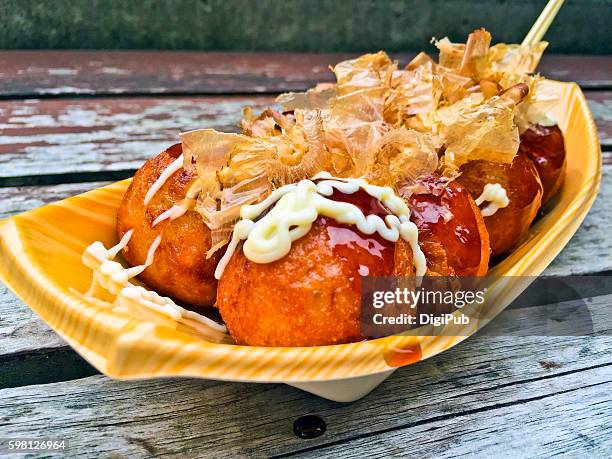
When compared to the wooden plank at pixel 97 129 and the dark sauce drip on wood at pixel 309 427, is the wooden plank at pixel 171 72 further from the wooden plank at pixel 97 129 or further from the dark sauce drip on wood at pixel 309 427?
the dark sauce drip on wood at pixel 309 427

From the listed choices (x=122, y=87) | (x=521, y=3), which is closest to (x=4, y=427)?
(x=122, y=87)

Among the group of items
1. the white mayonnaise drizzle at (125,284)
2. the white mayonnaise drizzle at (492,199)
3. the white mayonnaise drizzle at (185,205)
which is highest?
the white mayonnaise drizzle at (185,205)

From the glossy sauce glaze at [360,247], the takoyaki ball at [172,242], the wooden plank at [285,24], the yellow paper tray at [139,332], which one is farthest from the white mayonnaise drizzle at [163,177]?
the wooden plank at [285,24]

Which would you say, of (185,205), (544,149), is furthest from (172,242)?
(544,149)

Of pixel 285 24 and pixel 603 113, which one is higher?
pixel 285 24

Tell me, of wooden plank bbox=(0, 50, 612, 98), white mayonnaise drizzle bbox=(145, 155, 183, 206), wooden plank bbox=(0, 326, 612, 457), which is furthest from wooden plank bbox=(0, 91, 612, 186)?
wooden plank bbox=(0, 326, 612, 457)

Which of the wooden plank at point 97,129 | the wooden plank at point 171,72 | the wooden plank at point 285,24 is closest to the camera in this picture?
the wooden plank at point 97,129

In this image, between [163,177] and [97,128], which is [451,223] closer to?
[163,177]
